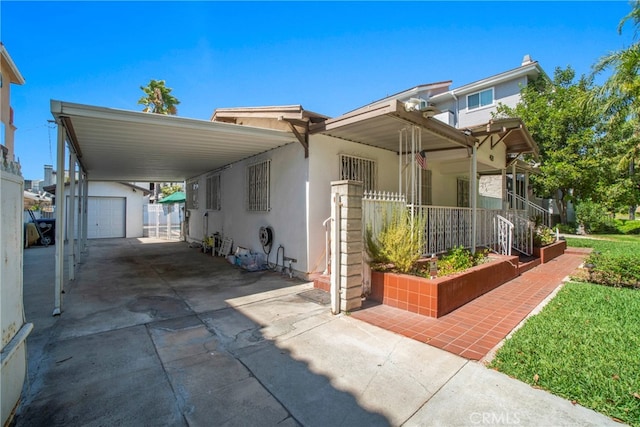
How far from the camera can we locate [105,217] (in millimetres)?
16688

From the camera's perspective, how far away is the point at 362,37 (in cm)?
841

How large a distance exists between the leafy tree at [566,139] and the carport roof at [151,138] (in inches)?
569

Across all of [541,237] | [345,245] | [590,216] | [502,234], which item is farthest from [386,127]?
[590,216]

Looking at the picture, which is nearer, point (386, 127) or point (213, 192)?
point (386, 127)

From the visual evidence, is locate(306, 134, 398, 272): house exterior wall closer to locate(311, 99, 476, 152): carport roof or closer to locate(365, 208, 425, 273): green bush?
locate(311, 99, 476, 152): carport roof

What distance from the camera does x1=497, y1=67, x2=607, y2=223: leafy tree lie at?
46.5 ft

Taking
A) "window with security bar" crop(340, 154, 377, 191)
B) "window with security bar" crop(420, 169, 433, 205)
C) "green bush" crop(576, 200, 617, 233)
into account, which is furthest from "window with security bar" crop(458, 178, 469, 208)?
"green bush" crop(576, 200, 617, 233)

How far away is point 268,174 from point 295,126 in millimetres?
1953

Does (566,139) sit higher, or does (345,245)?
(566,139)

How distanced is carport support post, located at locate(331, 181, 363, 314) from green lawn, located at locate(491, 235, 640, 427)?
2011 millimetres

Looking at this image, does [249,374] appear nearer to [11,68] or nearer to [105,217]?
[11,68]

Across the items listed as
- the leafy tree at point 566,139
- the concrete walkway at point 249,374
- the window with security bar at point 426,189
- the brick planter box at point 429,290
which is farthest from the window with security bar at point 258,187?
the leafy tree at point 566,139

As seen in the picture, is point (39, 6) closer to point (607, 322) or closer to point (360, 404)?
point (360, 404)

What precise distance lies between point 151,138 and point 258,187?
2948 millimetres
